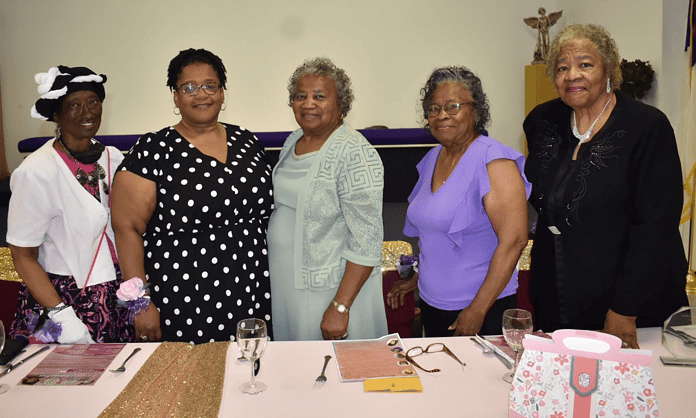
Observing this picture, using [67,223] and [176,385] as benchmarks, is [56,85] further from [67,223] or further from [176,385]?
[176,385]

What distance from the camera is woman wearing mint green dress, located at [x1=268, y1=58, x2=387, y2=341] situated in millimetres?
1996

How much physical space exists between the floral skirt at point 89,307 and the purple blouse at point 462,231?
3.74 feet

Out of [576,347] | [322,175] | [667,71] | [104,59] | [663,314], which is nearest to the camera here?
[576,347]

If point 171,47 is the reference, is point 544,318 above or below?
below

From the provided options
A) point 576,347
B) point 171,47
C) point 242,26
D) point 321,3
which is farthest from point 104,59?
point 576,347

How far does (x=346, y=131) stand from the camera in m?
2.09

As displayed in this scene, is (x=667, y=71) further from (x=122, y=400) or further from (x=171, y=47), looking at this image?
(x=171, y=47)

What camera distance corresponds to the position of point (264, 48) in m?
7.23

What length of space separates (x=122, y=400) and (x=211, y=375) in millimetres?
220

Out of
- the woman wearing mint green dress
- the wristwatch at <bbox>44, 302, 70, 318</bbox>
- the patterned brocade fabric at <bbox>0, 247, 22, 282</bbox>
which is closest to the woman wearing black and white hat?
the wristwatch at <bbox>44, 302, 70, 318</bbox>

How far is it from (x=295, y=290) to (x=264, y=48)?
5.73 meters

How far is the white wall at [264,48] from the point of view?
7.12 metres

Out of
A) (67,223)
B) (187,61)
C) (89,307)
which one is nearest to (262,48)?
(187,61)

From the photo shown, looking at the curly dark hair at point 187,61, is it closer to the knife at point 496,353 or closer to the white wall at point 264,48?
the knife at point 496,353
